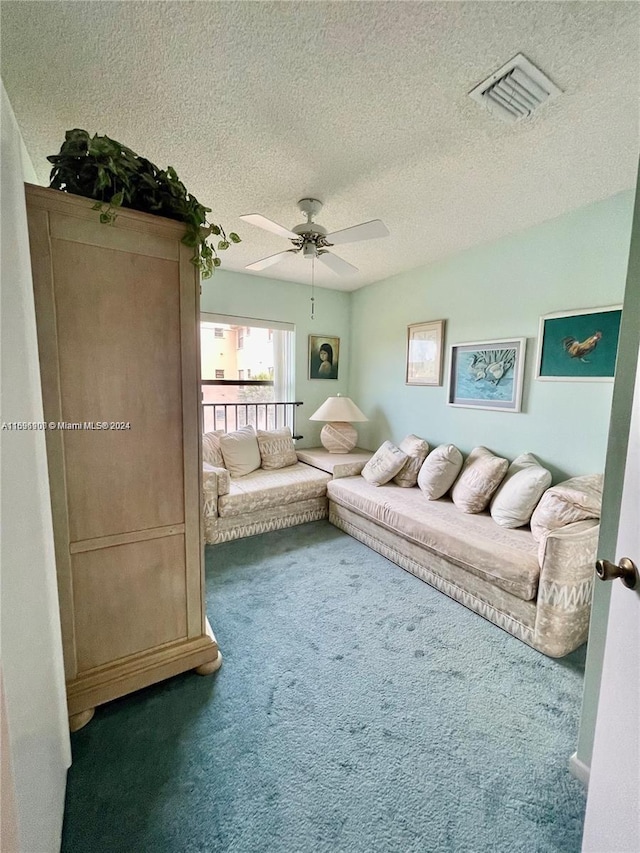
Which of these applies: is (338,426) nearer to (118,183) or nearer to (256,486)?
(256,486)

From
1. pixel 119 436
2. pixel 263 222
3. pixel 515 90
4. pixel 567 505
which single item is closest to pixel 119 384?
pixel 119 436

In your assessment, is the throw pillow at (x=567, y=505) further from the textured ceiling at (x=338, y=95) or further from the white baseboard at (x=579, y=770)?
the textured ceiling at (x=338, y=95)

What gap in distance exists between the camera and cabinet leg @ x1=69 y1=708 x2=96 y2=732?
134cm

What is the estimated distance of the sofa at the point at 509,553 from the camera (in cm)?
172

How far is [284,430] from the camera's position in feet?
13.0

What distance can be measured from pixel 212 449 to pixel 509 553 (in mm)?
2584

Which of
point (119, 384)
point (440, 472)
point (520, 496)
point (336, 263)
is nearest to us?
point (119, 384)

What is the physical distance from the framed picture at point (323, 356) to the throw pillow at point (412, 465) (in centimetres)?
157

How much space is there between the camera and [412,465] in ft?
10.6

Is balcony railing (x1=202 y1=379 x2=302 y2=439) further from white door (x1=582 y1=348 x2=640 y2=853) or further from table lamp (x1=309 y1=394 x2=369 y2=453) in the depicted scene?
white door (x1=582 y1=348 x2=640 y2=853)

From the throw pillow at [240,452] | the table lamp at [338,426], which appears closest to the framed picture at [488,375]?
the table lamp at [338,426]

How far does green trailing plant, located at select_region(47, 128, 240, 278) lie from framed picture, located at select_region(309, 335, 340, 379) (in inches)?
112

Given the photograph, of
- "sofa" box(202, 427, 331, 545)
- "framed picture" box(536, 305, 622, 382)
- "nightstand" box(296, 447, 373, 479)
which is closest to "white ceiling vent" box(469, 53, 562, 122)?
"framed picture" box(536, 305, 622, 382)

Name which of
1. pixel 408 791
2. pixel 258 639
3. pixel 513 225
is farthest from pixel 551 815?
pixel 513 225
